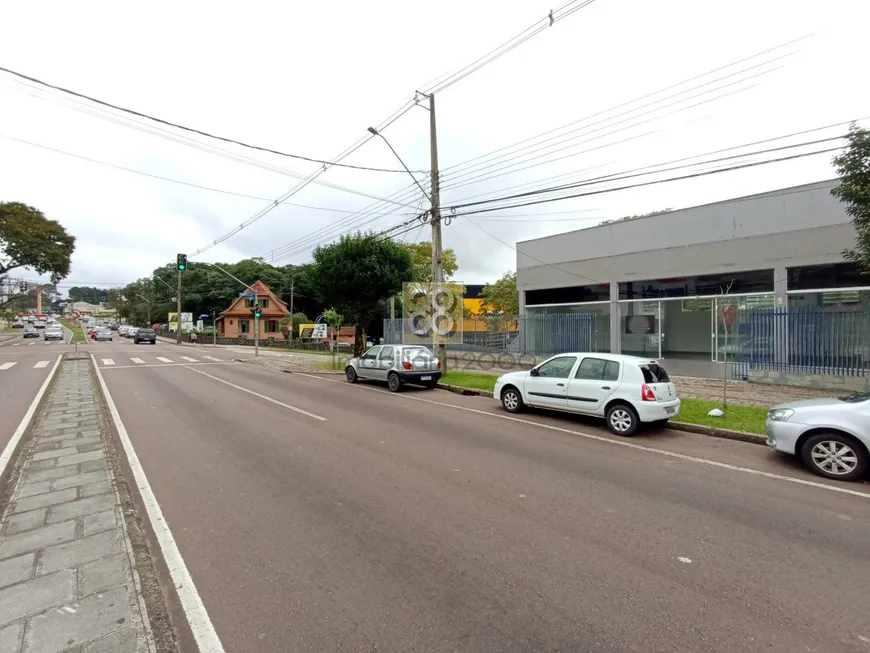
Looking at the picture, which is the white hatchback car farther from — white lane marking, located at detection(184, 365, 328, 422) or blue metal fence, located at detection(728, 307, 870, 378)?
blue metal fence, located at detection(728, 307, 870, 378)

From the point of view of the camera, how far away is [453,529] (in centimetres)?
418

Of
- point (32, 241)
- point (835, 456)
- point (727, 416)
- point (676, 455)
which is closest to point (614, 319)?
point (727, 416)

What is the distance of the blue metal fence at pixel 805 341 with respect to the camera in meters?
11.3

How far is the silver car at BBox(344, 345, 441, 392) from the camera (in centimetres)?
1402

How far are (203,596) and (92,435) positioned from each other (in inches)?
243

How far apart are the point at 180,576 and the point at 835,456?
24.2 ft

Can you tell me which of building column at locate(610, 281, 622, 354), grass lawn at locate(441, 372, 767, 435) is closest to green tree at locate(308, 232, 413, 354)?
building column at locate(610, 281, 622, 354)

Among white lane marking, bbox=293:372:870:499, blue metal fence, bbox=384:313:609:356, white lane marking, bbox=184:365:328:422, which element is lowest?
white lane marking, bbox=293:372:870:499

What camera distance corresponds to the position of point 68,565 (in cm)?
350

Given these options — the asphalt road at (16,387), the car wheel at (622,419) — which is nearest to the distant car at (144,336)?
the asphalt road at (16,387)

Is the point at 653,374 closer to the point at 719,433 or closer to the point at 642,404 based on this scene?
the point at 642,404

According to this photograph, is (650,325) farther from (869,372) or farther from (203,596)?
(203,596)

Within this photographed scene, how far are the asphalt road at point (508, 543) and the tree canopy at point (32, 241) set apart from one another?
145 feet

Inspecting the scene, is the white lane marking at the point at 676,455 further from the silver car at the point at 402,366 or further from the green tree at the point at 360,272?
the green tree at the point at 360,272
